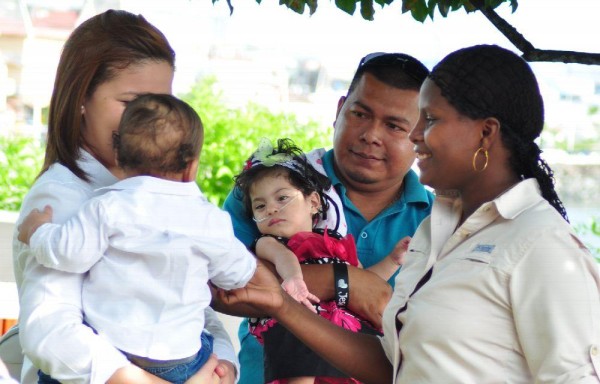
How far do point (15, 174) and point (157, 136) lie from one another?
661cm

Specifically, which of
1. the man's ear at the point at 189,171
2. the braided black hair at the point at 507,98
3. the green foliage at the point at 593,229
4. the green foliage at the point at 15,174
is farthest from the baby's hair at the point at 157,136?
the green foliage at the point at 15,174

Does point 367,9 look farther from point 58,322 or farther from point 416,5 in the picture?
point 58,322

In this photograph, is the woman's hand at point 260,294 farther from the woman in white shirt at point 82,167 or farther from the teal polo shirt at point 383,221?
the teal polo shirt at point 383,221

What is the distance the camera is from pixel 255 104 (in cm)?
966

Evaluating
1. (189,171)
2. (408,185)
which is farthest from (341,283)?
(189,171)

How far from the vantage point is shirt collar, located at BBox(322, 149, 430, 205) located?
Answer: 3.86 metres

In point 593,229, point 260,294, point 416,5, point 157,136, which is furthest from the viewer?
point 593,229

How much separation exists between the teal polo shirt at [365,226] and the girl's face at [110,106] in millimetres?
974

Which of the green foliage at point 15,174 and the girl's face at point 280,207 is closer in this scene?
the girl's face at point 280,207

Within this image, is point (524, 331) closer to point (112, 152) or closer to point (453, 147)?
point (453, 147)

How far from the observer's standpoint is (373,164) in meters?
3.76

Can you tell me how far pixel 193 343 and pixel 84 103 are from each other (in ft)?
2.41

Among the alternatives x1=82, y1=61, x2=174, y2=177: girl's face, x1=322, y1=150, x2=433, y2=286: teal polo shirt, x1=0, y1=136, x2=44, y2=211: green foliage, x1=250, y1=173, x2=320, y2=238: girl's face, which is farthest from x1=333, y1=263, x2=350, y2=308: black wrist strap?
x1=0, y1=136, x2=44, y2=211: green foliage

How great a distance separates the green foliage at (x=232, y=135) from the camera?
8.41 m
